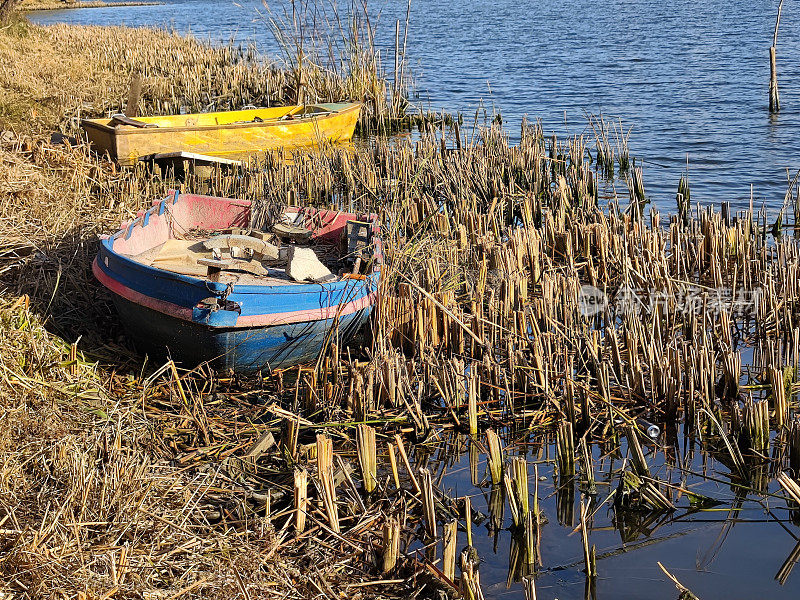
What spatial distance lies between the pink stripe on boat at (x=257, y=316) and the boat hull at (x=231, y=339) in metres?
0.04

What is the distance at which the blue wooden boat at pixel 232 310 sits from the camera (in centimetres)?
579

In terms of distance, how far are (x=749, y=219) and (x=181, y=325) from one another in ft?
17.8

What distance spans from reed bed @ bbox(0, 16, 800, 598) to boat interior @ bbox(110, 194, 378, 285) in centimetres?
32

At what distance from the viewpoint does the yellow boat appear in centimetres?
1192

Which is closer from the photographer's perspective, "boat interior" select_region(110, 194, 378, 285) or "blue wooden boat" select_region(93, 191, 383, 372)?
"blue wooden boat" select_region(93, 191, 383, 372)

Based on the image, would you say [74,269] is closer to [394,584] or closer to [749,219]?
[394,584]

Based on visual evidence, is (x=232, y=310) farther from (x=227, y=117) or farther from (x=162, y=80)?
(x=162, y=80)

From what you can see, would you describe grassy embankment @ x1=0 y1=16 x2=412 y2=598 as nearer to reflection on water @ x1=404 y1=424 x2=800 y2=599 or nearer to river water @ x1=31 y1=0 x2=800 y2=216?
reflection on water @ x1=404 y1=424 x2=800 y2=599

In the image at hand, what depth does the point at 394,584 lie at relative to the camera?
4.03 m

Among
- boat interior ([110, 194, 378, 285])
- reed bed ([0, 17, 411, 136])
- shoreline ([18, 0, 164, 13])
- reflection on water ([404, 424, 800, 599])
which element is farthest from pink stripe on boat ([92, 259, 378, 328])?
shoreline ([18, 0, 164, 13])

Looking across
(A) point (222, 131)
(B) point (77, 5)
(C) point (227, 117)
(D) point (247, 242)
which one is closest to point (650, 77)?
(C) point (227, 117)

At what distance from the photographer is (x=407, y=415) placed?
5.53 meters

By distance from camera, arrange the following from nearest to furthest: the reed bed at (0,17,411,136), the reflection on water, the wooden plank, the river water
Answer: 1. the reflection on water
2. the wooden plank
3. the river water
4. the reed bed at (0,17,411,136)

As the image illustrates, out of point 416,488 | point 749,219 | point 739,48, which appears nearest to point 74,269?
point 416,488
